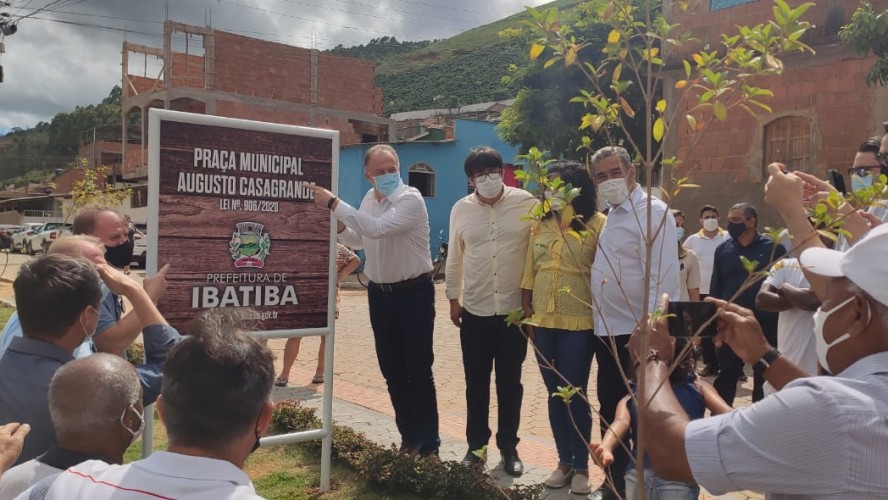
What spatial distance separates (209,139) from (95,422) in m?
2.24

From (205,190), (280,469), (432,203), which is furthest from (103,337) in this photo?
(432,203)

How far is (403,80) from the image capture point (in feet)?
389

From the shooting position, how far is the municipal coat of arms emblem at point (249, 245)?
3928 millimetres

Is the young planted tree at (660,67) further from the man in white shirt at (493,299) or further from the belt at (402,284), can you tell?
the belt at (402,284)

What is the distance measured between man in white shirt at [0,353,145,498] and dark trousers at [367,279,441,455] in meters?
2.66

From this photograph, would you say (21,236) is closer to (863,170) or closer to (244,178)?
(244,178)

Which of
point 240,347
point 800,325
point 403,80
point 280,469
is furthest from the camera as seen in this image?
point 403,80

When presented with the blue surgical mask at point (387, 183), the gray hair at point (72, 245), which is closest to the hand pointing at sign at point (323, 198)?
the blue surgical mask at point (387, 183)

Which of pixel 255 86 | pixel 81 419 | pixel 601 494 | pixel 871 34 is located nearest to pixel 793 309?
pixel 601 494

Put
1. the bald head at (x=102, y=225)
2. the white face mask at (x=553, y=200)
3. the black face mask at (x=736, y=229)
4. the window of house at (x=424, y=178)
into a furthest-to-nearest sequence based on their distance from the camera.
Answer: the window of house at (x=424, y=178), the black face mask at (x=736, y=229), the bald head at (x=102, y=225), the white face mask at (x=553, y=200)

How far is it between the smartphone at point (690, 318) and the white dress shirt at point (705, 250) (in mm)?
6151

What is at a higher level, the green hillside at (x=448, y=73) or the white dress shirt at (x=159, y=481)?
the green hillside at (x=448, y=73)

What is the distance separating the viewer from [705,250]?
8.21m

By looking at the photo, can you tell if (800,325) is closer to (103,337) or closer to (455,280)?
(455,280)
